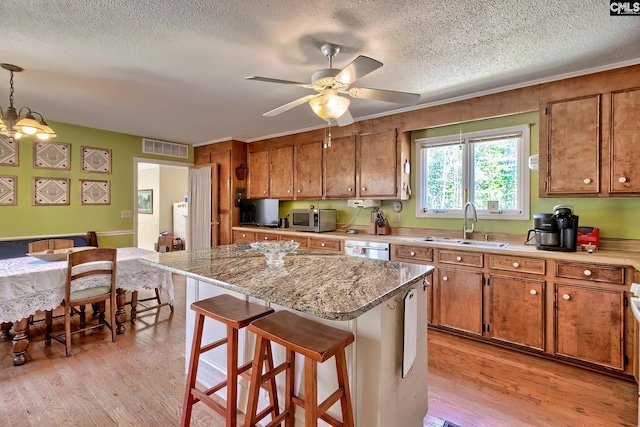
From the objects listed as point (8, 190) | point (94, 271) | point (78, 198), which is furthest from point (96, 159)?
point (94, 271)

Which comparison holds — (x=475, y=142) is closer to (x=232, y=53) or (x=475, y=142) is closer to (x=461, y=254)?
(x=461, y=254)

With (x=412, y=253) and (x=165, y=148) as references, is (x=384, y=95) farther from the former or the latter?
(x=165, y=148)

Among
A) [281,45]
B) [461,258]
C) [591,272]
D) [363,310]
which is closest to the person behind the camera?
[363,310]

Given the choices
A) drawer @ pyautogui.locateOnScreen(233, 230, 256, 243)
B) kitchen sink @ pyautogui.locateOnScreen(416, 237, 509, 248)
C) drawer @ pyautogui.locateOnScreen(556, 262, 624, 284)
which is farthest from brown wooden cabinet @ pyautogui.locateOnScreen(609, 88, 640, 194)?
drawer @ pyautogui.locateOnScreen(233, 230, 256, 243)

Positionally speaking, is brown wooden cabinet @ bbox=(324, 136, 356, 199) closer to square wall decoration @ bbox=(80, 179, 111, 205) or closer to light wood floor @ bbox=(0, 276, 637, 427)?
light wood floor @ bbox=(0, 276, 637, 427)

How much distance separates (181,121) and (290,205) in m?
2.04

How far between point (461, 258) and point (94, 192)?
16.6 ft

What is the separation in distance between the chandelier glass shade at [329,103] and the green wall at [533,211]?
2.06m

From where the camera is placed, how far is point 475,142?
11.0 ft

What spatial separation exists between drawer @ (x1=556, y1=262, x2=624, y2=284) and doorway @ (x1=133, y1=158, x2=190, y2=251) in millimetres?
7444

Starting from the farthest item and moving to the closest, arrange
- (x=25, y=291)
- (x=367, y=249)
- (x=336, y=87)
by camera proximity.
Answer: (x=367, y=249)
(x=25, y=291)
(x=336, y=87)

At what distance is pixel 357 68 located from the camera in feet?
5.43

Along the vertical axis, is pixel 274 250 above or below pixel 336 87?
below

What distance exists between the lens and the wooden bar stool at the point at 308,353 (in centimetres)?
123
